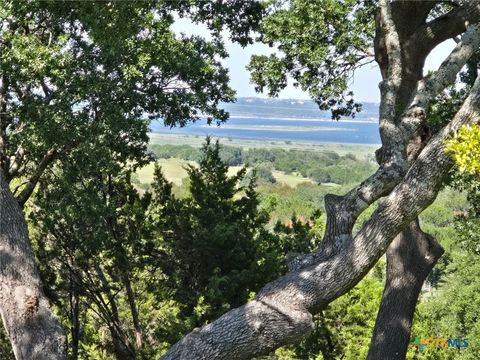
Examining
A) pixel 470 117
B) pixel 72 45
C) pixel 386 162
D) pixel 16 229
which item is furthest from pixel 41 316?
pixel 72 45

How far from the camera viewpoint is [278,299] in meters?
3.50

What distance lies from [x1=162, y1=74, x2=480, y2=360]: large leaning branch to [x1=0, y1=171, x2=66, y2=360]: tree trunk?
0.75m

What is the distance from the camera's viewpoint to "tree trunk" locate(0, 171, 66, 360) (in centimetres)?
340

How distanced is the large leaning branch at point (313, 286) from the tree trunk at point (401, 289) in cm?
152

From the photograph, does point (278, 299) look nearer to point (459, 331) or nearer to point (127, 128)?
point (127, 128)

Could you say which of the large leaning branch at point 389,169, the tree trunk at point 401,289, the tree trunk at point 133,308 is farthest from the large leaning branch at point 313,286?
the tree trunk at point 133,308

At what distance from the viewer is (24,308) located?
3.47 m

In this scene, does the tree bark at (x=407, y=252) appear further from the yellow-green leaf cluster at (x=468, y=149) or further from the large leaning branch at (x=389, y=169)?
the yellow-green leaf cluster at (x=468, y=149)

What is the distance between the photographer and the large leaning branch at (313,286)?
3.35m

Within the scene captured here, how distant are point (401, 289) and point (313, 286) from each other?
2.06m

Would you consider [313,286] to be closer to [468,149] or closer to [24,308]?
[468,149]

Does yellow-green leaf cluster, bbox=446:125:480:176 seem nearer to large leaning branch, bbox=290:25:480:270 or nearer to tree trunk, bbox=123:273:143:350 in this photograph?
large leaning branch, bbox=290:25:480:270

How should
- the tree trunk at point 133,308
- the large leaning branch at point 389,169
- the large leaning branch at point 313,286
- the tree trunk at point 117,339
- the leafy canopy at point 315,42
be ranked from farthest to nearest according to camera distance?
the tree trunk at point 133,308, the tree trunk at point 117,339, the leafy canopy at point 315,42, the large leaning branch at point 389,169, the large leaning branch at point 313,286

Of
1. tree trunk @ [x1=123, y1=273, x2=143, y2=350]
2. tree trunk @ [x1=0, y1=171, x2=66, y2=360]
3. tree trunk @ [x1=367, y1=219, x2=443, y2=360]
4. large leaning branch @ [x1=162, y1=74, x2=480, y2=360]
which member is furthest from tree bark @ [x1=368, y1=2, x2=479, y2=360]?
tree trunk @ [x1=123, y1=273, x2=143, y2=350]
